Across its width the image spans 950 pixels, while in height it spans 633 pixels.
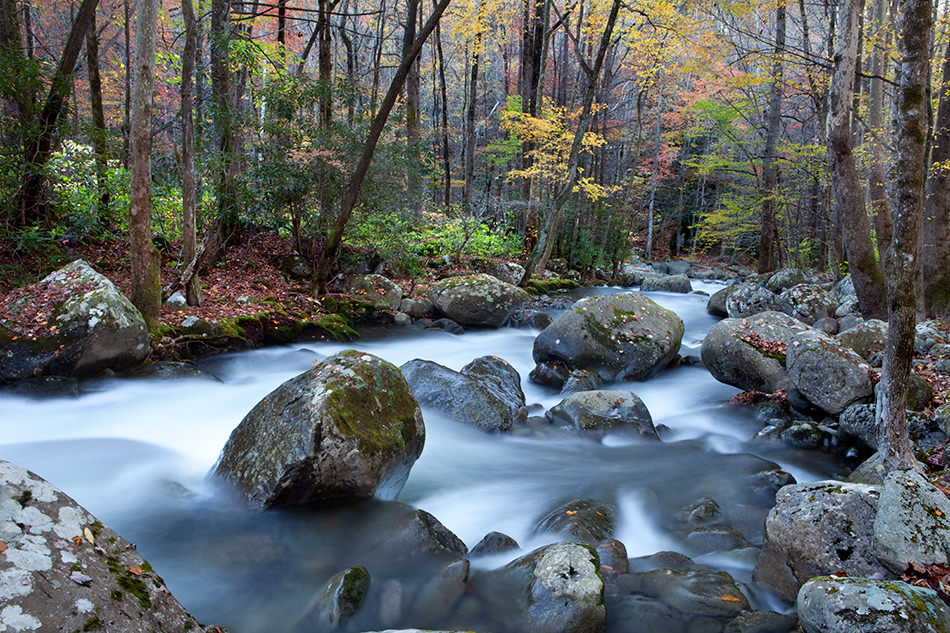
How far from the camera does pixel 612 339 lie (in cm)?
855

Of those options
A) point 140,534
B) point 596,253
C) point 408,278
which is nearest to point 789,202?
point 596,253

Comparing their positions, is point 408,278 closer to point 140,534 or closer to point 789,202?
point 140,534

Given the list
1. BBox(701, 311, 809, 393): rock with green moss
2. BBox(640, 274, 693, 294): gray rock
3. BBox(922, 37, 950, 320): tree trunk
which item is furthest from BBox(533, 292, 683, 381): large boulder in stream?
BBox(640, 274, 693, 294): gray rock

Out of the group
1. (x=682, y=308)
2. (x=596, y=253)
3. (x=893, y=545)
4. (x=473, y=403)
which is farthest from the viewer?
(x=596, y=253)

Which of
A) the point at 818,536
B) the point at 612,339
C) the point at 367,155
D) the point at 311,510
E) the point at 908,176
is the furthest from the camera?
the point at 367,155

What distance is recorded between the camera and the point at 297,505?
434 cm

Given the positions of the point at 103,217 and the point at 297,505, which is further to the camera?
the point at 103,217

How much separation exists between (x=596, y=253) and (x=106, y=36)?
26.5 meters

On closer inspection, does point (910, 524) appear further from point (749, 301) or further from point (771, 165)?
point (771, 165)

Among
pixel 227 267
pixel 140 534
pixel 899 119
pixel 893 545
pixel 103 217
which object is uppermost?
pixel 899 119

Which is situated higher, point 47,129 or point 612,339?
point 47,129

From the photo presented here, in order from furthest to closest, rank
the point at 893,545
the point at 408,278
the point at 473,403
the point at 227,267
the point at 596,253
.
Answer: the point at 596,253, the point at 408,278, the point at 227,267, the point at 473,403, the point at 893,545

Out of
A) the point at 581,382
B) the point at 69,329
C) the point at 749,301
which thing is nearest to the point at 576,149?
the point at 749,301

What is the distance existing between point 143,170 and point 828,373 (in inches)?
347
